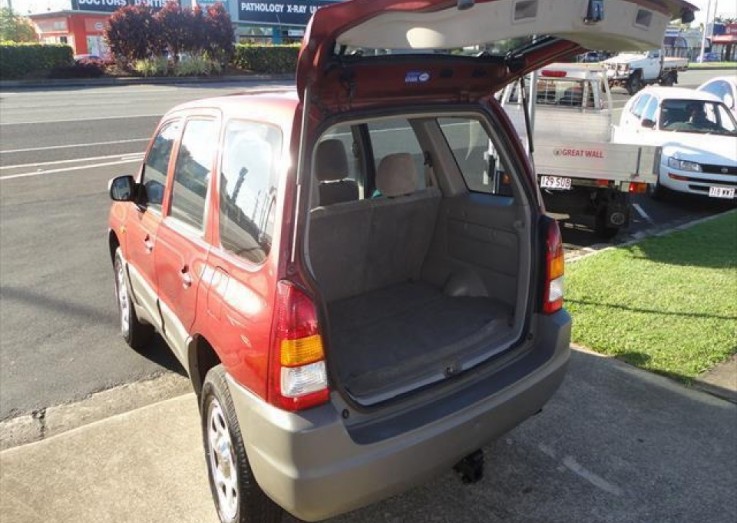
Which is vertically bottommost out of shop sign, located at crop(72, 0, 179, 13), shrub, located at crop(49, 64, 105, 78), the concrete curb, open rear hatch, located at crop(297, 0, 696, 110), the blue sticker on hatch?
the blue sticker on hatch

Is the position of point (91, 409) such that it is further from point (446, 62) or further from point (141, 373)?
point (446, 62)

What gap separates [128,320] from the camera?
4801 millimetres

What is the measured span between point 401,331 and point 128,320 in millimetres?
2400

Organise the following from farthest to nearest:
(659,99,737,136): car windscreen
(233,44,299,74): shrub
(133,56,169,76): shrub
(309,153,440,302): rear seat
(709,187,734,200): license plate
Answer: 1. (233,44,299,74): shrub
2. (133,56,169,76): shrub
3. (659,99,737,136): car windscreen
4. (709,187,734,200): license plate
5. (309,153,440,302): rear seat

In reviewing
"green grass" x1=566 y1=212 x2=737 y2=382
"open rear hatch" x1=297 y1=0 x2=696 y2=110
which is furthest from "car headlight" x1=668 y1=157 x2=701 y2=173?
"open rear hatch" x1=297 y1=0 x2=696 y2=110

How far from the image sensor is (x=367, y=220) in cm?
363

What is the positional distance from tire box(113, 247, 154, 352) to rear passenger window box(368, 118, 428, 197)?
1.94 meters

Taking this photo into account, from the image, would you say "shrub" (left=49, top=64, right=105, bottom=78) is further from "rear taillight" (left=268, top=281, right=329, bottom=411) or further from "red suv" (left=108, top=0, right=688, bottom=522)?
"rear taillight" (left=268, top=281, right=329, bottom=411)

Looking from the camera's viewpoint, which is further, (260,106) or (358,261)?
(358,261)

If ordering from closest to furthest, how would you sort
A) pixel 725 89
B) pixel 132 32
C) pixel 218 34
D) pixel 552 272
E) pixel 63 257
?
pixel 552 272 → pixel 63 257 → pixel 725 89 → pixel 132 32 → pixel 218 34

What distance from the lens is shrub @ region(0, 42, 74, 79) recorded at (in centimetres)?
2997

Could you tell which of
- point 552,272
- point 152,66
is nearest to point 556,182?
point 552,272

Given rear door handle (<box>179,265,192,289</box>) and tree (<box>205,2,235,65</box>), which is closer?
rear door handle (<box>179,265,192,289</box>)

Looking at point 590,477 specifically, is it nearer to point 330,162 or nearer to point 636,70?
point 330,162
